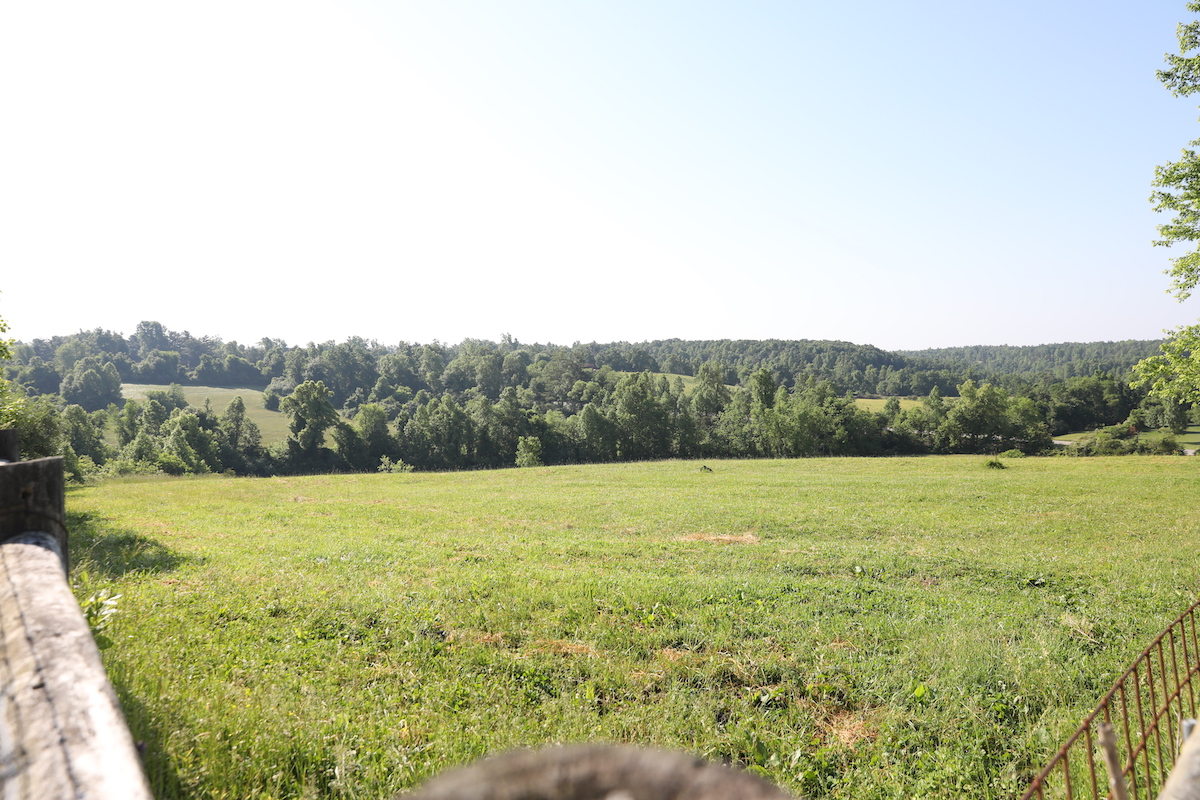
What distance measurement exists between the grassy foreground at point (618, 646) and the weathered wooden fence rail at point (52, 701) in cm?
154

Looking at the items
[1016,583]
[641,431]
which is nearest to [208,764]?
[1016,583]

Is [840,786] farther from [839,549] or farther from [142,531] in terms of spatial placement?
[142,531]

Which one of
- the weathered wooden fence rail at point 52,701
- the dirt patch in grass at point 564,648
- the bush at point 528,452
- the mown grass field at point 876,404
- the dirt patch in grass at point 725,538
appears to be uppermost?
the weathered wooden fence rail at point 52,701

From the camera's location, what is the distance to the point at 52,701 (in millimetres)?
1721

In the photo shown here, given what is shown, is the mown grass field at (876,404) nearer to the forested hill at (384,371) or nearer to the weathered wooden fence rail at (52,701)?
the forested hill at (384,371)

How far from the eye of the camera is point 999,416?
82938 mm

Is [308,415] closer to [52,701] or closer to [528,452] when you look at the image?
[528,452]

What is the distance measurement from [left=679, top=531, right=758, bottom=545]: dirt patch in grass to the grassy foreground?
0.17 metres

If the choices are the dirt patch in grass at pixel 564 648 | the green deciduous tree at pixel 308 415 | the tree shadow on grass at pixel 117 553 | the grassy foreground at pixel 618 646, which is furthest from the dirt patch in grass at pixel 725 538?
the green deciduous tree at pixel 308 415

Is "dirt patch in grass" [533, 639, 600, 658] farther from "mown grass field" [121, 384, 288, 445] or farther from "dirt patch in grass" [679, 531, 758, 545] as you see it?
"mown grass field" [121, 384, 288, 445]

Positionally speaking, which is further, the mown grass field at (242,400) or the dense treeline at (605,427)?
the mown grass field at (242,400)

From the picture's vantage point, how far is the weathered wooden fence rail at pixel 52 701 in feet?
4.77

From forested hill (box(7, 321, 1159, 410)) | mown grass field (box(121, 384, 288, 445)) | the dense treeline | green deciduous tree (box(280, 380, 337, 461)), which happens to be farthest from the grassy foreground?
forested hill (box(7, 321, 1159, 410))

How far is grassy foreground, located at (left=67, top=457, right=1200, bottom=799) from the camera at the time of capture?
4.94 metres
